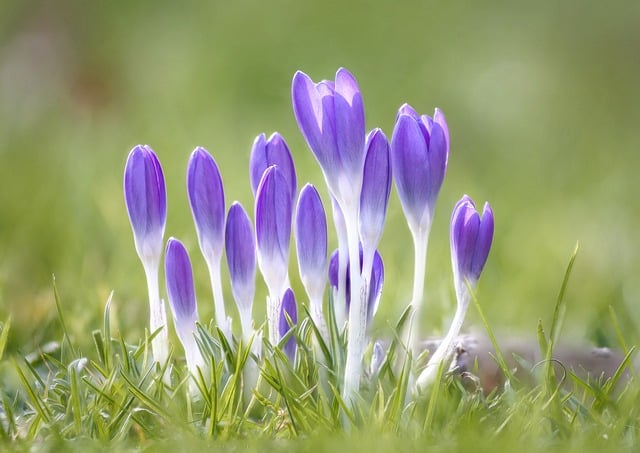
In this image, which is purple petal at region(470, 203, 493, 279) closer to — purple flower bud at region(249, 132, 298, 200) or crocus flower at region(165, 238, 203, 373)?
purple flower bud at region(249, 132, 298, 200)

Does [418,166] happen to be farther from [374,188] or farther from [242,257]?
[242,257]

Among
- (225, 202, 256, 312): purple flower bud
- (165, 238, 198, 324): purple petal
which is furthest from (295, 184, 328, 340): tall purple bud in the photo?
(165, 238, 198, 324): purple petal

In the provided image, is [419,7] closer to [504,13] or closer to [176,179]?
[504,13]

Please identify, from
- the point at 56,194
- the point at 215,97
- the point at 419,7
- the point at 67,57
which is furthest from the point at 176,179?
the point at 419,7

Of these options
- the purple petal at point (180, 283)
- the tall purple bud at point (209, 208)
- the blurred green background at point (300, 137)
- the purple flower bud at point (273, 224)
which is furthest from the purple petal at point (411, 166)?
the blurred green background at point (300, 137)

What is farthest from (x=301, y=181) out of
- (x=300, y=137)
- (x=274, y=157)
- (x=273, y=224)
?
(x=273, y=224)

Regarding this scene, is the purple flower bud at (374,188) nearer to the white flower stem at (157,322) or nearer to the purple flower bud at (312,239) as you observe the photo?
the purple flower bud at (312,239)
